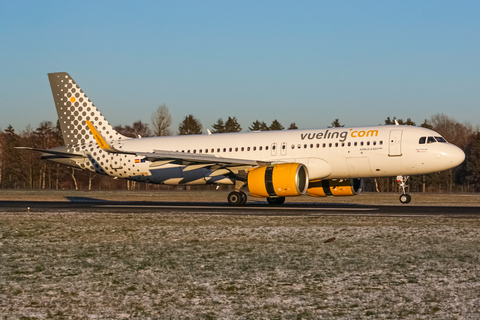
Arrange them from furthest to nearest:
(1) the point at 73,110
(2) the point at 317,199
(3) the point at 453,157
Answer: (2) the point at 317,199, (1) the point at 73,110, (3) the point at 453,157

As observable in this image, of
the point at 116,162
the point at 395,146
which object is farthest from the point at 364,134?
the point at 116,162

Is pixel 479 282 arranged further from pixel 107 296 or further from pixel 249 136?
pixel 249 136

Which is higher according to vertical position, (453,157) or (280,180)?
(453,157)

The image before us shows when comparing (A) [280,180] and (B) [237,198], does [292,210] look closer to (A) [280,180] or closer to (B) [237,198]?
(A) [280,180]

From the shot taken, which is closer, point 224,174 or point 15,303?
point 15,303

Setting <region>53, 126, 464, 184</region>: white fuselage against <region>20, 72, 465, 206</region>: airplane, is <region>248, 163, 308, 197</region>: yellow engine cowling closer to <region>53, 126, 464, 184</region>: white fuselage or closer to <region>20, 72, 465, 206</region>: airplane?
<region>20, 72, 465, 206</region>: airplane

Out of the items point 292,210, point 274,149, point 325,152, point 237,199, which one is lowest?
point 292,210

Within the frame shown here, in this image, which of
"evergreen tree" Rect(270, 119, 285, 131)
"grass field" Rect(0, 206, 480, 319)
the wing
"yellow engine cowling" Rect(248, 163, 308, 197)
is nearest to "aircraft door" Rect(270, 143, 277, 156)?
the wing

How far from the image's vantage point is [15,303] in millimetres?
6891

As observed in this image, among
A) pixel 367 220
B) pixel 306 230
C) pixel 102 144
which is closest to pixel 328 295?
pixel 306 230

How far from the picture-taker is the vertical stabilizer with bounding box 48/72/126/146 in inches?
1264

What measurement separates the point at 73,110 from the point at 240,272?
85.3 ft

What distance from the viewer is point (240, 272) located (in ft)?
28.4

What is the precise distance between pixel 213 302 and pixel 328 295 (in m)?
1.53
